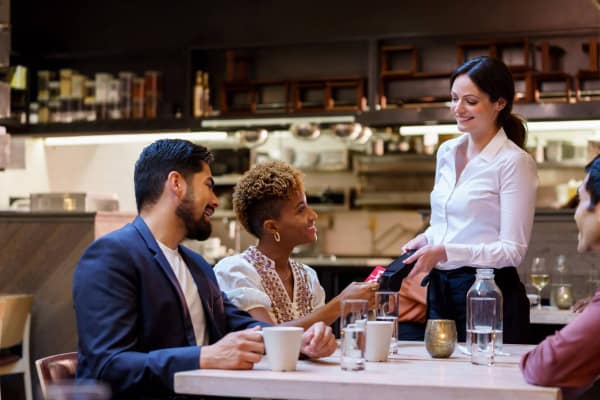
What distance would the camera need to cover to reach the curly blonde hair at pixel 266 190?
3037 mm

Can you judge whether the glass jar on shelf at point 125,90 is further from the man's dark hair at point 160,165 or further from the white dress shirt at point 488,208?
the man's dark hair at point 160,165

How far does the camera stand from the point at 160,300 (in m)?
2.30

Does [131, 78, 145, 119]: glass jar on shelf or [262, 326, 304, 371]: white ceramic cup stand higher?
[131, 78, 145, 119]: glass jar on shelf

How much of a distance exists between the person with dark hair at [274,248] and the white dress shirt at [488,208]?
42cm

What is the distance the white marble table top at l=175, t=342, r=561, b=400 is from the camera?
70.0 inches

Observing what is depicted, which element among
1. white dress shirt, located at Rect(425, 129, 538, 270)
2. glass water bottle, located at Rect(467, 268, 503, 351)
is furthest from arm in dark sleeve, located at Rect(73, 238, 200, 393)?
white dress shirt, located at Rect(425, 129, 538, 270)

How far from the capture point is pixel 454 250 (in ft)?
8.87

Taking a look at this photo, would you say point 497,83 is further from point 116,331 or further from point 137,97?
point 137,97

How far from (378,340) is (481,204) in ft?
2.56

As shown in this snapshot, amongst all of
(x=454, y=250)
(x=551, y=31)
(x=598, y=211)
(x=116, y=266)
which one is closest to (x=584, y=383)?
(x=598, y=211)

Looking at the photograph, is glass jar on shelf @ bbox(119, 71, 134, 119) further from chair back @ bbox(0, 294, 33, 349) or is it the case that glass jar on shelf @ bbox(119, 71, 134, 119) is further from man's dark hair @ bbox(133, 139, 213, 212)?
man's dark hair @ bbox(133, 139, 213, 212)

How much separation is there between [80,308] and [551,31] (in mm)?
6381

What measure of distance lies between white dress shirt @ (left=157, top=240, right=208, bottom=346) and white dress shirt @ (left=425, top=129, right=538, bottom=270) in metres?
0.70

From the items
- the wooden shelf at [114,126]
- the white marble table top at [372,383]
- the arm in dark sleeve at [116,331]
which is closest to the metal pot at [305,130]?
the wooden shelf at [114,126]
